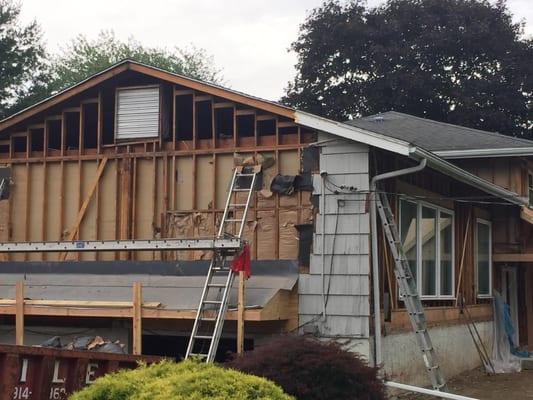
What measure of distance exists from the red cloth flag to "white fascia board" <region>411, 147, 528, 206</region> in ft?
8.91

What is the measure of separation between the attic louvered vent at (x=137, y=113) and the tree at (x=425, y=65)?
2129 cm

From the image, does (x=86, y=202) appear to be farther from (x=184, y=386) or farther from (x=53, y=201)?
(x=184, y=386)

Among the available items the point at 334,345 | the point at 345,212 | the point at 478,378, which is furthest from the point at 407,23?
the point at 334,345

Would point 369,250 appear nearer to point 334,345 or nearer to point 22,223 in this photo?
point 334,345

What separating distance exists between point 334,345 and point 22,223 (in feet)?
24.2

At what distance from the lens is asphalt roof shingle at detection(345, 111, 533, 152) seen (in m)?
16.7

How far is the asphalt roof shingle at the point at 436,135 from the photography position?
16672 mm

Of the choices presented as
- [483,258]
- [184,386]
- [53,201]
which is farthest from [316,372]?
[483,258]

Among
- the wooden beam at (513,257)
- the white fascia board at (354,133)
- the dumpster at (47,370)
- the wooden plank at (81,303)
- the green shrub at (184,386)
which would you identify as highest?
the white fascia board at (354,133)

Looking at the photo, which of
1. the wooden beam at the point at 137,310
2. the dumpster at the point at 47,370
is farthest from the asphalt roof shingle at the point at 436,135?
the dumpster at the point at 47,370

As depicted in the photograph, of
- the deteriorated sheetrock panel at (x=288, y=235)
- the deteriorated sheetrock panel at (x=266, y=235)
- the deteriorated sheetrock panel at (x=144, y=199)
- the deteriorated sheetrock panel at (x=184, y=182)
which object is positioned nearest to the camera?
the deteriorated sheetrock panel at (x=288, y=235)

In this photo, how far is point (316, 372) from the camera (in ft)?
25.5

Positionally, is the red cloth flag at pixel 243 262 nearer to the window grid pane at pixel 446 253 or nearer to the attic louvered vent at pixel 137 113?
the attic louvered vent at pixel 137 113

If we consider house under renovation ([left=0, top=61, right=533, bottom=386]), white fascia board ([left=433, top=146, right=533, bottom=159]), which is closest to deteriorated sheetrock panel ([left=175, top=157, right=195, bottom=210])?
house under renovation ([left=0, top=61, right=533, bottom=386])
